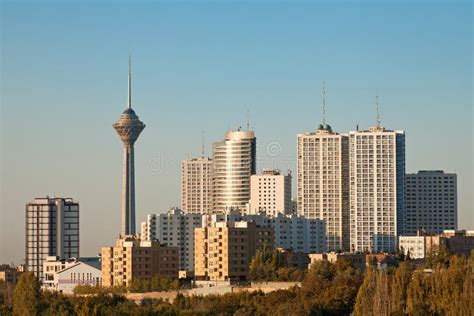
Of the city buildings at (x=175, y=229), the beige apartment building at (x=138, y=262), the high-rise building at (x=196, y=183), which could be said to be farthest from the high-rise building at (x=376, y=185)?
the beige apartment building at (x=138, y=262)

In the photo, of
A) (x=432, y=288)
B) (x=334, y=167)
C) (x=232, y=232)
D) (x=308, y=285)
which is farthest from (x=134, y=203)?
(x=432, y=288)

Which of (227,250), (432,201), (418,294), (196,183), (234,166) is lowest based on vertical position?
(418,294)

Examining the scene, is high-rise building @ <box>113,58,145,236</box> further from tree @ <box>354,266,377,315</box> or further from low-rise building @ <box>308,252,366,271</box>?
tree @ <box>354,266,377,315</box>

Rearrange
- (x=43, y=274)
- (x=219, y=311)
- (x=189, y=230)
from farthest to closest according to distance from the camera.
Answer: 1. (x=43, y=274)
2. (x=189, y=230)
3. (x=219, y=311)

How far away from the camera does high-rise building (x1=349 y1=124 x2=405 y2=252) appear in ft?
275

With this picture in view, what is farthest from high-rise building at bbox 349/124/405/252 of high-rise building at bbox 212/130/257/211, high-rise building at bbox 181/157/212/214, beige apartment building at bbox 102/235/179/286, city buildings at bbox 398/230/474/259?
beige apartment building at bbox 102/235/179/286

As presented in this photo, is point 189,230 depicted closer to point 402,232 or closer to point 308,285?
point 402,232

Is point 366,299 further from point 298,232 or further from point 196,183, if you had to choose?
point 196,183

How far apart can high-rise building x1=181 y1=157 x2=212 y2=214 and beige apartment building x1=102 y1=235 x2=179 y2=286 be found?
35388 mm

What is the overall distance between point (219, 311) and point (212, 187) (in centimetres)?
5328

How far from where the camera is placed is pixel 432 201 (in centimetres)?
8875

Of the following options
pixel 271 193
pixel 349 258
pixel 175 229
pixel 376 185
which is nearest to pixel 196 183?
pixel 271 193

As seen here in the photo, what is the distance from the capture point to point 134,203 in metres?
102

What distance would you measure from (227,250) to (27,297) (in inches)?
650
